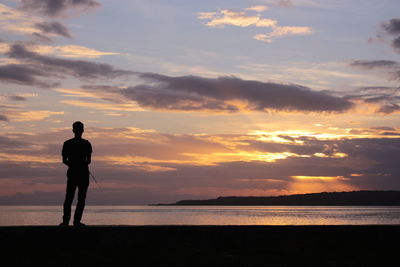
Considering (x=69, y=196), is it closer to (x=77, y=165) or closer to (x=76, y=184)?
(x=76, y=184)

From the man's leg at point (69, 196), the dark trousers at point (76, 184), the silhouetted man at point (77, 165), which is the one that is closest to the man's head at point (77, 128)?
the silhouetted man at point (77, 165)
